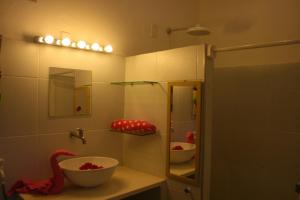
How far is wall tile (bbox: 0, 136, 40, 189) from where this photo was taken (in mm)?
1658

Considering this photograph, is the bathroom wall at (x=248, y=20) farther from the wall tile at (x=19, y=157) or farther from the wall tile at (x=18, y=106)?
the wall tile at (x=19, y=157)

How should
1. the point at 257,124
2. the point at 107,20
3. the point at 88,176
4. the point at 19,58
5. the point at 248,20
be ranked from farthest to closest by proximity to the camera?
1. the point at 248,20
2. the point at 257,124
3. the point at 107,20
4. the point at 19,58
5. the point at 88,176

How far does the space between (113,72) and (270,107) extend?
52.7 inches

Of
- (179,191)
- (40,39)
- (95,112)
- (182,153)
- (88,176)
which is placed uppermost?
(40,39)

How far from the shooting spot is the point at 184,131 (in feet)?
5.94

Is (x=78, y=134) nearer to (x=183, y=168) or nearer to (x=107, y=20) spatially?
Answer: (x=183, y=168)

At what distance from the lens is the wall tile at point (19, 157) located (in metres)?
1.66

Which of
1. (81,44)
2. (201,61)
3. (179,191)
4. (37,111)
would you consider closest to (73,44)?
(81,44)

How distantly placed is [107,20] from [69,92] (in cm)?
67

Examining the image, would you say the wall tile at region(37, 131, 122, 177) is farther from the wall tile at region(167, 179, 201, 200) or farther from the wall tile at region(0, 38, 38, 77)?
the wall tile at region(167, 179, 201, 200)

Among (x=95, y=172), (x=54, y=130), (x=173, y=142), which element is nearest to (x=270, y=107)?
(x=173, y=142)

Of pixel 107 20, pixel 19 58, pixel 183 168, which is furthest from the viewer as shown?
pixel 107 20

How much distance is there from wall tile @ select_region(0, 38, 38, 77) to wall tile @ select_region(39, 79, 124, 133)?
11cm

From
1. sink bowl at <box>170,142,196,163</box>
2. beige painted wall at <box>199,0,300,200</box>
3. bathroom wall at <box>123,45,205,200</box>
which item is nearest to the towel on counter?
bathroom wall at <box>123,45,205,200</box>
